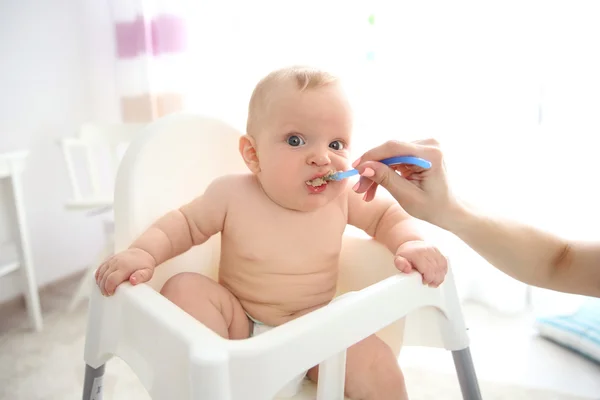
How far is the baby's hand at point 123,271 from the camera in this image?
605mm

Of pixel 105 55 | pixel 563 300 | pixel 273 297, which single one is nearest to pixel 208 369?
pixel 273 297

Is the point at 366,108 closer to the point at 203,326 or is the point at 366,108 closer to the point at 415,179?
the point at 415,179

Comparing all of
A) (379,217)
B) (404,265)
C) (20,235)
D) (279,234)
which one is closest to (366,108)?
(379,217)

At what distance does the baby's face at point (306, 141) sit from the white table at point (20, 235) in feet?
3.05

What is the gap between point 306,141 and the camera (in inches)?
28.5

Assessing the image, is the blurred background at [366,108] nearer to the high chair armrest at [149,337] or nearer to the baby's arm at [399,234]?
the baby's arm at [399,234]

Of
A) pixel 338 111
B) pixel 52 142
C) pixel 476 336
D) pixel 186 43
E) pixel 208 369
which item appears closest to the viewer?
pixel 208 369

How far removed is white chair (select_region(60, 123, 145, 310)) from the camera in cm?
148

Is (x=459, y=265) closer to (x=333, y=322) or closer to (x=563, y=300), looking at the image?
(x=563, y=300)

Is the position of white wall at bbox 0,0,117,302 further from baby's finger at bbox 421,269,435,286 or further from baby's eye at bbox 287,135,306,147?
baby's finger at bbox 421,269,435,286

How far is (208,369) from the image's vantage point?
419 mm

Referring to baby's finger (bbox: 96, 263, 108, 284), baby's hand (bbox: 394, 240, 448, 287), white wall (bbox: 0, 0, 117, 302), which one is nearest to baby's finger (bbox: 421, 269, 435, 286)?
baby's hand (bbox: 394, 240, 448, 287)

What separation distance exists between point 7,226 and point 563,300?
1.68 meters

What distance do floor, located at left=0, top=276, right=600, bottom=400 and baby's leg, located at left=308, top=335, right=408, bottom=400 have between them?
1.67ft
